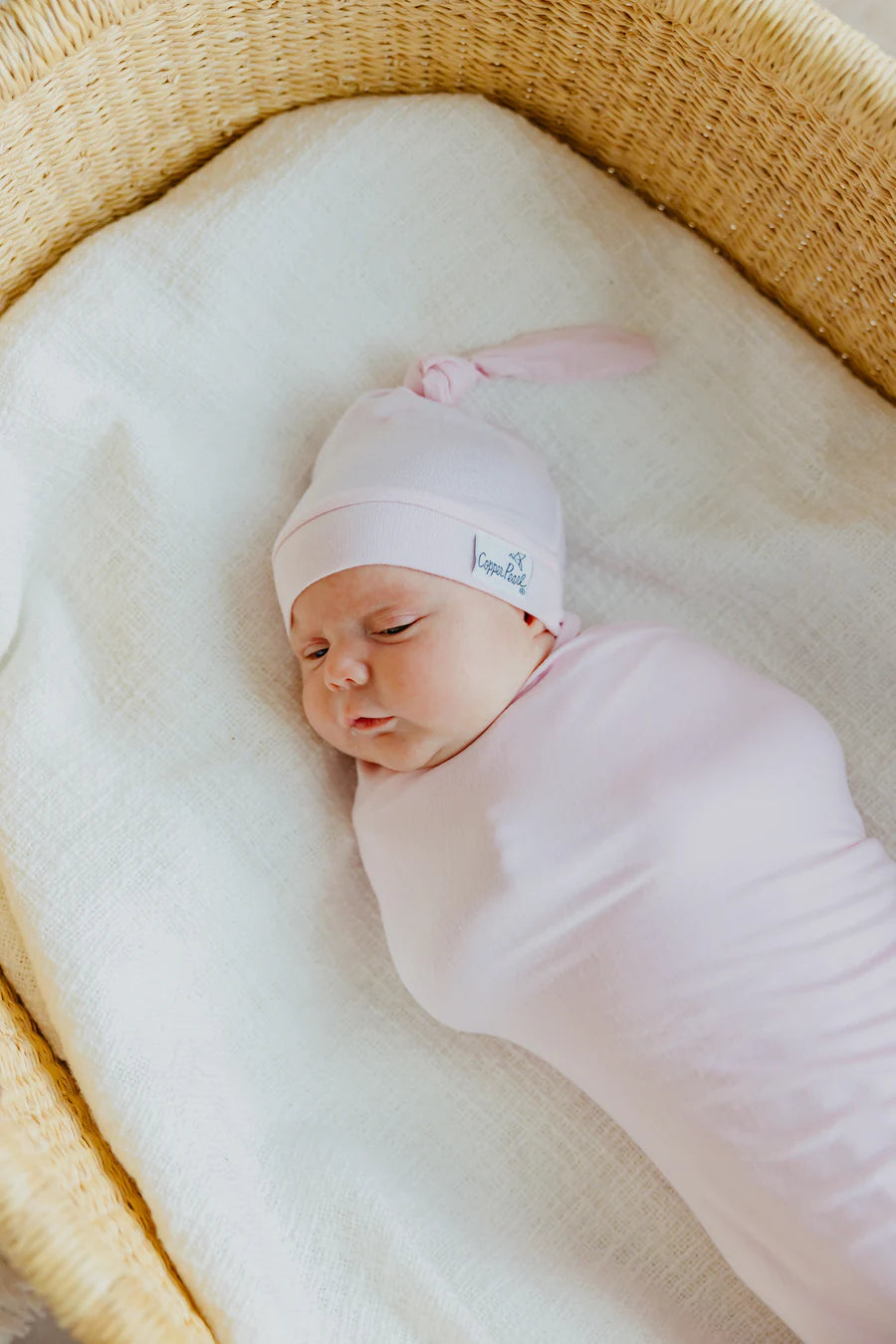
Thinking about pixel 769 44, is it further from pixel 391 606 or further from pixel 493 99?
pixel 391 606

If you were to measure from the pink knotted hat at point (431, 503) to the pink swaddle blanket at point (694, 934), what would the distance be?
0.12 metres

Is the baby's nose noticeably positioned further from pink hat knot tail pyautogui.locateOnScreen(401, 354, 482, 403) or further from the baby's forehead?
pink hat knot tail pyautogui.locateOnScreen(401, 354, 482, 403)

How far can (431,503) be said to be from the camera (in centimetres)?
119

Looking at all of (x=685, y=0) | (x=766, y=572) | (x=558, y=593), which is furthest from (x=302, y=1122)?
(x=685, y=0)

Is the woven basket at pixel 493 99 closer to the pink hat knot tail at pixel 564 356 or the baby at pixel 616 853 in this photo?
the pink hat knot tail at pixel 564 356

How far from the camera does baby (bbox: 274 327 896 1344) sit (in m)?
1.08

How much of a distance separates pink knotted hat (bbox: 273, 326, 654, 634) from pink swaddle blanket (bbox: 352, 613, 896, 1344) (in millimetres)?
124

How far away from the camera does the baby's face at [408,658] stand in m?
1.16

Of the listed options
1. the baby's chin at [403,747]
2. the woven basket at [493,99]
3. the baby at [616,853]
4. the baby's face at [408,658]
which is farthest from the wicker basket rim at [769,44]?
the baby's chin at [403,747]

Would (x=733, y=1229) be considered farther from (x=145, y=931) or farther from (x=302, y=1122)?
(x=145, y=931)

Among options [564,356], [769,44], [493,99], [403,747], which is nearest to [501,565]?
[403,747]

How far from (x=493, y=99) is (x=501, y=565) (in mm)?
662

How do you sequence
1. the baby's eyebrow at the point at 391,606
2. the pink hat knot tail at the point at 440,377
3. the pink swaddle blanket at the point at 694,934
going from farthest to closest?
1. the pink hat knot tail at the point at 440,377
2. the baby's eyebrow at the point at 391,606
3. the pink swaddle blanket at the point at 694,934

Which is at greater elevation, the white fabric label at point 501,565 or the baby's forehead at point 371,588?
the white fabric label at point 501,565
